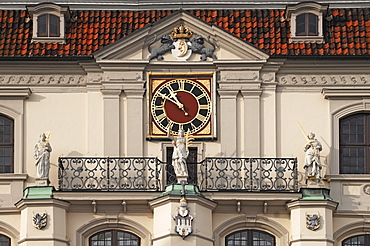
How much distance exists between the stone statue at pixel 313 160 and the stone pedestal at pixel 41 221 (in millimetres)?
5174

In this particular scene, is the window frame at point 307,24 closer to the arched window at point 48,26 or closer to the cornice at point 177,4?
the cornice at point 177,4

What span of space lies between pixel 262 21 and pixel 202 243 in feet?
18.7

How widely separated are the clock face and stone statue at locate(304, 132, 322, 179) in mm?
2291

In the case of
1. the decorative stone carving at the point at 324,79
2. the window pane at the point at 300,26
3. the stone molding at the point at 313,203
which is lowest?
the stone molding at the point at 313,203

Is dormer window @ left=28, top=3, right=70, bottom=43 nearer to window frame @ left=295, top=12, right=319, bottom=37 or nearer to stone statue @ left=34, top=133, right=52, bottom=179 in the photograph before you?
stone statue @ left=34, top=133, right=52, bottom=179

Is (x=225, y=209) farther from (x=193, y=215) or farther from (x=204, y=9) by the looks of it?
(x=204, y=9)

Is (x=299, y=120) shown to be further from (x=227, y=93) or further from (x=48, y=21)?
(x=48, y=21)

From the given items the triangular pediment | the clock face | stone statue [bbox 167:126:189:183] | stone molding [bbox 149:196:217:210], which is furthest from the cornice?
stone molding [bbox 149:196:217:210]

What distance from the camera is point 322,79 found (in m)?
39.6

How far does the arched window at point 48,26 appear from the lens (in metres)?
40.2

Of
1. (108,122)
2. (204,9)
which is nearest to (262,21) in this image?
(204,9)

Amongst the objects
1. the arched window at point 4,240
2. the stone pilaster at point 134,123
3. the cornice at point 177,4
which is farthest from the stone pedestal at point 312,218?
the arched window at point 4,240

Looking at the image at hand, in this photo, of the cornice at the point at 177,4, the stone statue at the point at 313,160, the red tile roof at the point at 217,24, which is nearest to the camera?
the stone statue at the point at 313,160

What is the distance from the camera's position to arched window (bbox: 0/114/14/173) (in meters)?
39.2
